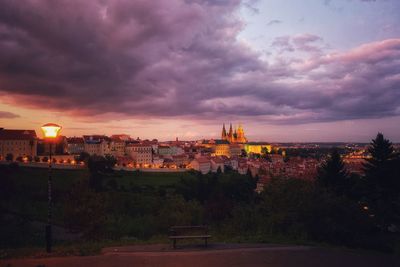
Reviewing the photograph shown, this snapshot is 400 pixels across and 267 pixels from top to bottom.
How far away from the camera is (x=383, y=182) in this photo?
105 feet

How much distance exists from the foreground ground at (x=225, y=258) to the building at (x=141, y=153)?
121312mm

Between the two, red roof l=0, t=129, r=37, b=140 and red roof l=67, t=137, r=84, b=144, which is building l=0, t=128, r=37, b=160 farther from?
red roof l=67, t=137, r=84, b=144

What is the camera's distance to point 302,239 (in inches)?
534

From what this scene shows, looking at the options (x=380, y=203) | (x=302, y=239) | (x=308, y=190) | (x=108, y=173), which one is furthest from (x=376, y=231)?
(x=108, y=173)

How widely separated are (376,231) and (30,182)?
2077 inches

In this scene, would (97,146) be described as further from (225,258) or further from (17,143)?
(225,258)

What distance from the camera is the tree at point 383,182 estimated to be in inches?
1062

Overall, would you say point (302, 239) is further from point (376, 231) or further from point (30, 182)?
point (30, 182)

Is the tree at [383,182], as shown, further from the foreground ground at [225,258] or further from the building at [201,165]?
the building at [201,165]

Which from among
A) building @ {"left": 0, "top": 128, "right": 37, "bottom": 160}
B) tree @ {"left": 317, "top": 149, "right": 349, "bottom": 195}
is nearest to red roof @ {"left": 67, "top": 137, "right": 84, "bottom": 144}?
building @ {"left": 0, "top": 128, "right": 37, "bottom": 160}

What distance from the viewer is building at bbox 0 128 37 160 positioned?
4008 inches

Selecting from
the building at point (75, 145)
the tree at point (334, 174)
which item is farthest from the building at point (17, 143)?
the tree at point (334, 174)

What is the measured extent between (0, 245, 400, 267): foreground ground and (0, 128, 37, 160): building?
332 ft

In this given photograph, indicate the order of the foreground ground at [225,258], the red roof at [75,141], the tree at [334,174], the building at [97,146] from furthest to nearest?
1. the red roof at [75,141]
2. the building at [97,146]
3. the tree at [334,174]
4. the foreground ground at [225,258]
